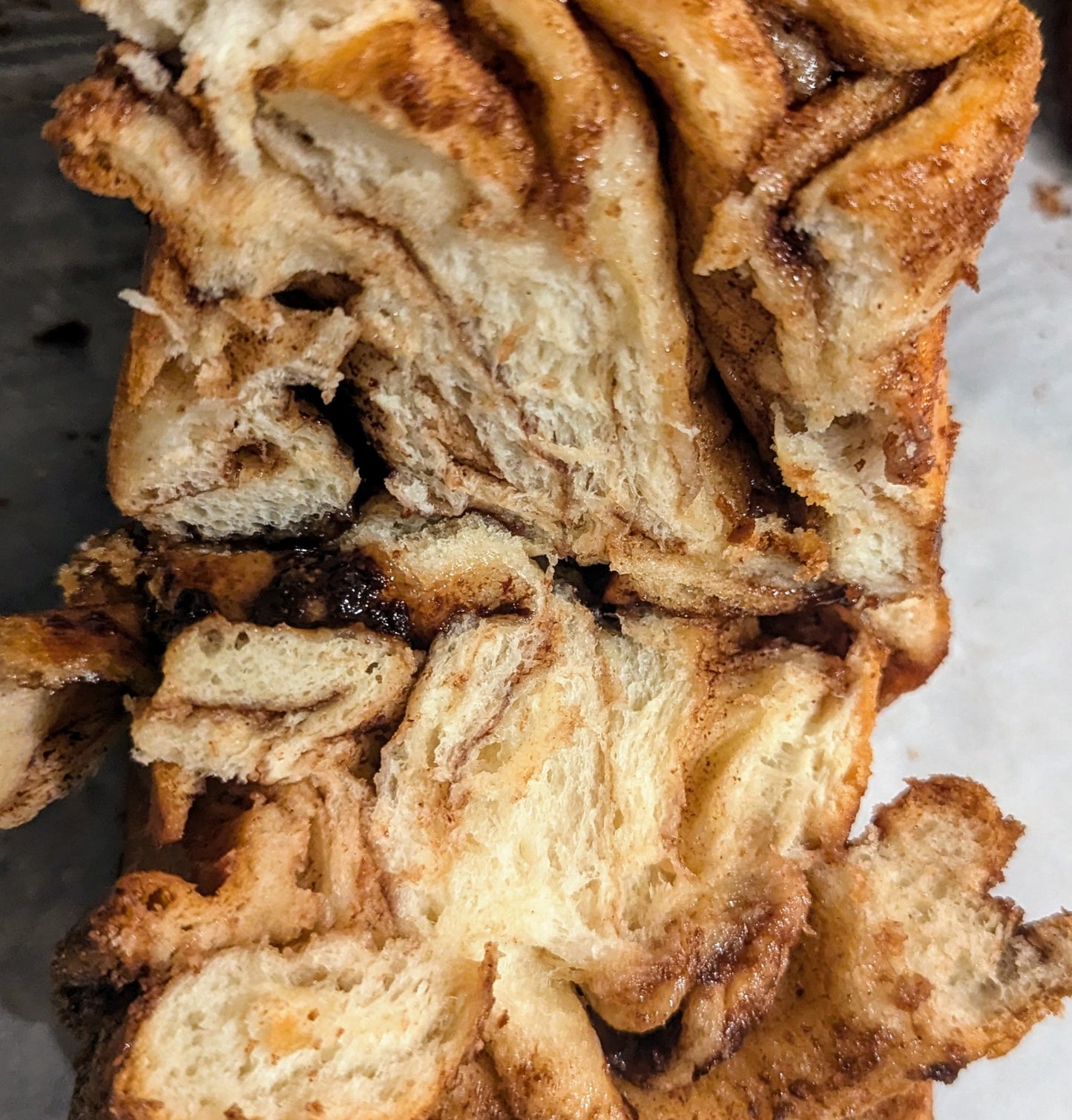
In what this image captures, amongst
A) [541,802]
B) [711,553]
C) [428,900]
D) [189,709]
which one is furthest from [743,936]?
[189,709]

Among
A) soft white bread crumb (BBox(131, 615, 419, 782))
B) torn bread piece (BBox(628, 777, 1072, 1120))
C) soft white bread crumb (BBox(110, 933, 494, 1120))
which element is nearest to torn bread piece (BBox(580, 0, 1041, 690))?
soft white bread crumb (BBox(131, 615, 419, 782))

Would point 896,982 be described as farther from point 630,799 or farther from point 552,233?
point 552,233

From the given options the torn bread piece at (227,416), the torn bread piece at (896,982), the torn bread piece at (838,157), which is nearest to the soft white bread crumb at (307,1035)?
the torn bread piece at (896,982)

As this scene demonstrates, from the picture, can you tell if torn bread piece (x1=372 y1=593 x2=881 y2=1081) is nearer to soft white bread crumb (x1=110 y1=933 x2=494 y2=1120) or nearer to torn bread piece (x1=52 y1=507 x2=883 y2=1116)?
torn bread piece (x1=52 y1=507 x2=883 y2=1116)

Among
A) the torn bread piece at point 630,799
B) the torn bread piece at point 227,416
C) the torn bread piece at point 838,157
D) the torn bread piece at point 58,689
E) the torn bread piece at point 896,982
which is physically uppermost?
the torn bread piece at point 838,157

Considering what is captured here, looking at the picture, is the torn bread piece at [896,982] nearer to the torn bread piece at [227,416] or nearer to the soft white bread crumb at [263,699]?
the soft white bread crumb at [263,699]

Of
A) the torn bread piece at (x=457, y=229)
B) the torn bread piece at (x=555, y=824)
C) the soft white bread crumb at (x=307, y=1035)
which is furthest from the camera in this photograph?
the torn bread piece at (x=555, y=824)

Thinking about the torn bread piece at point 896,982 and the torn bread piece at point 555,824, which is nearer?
the torn bread piece at point 555,824
